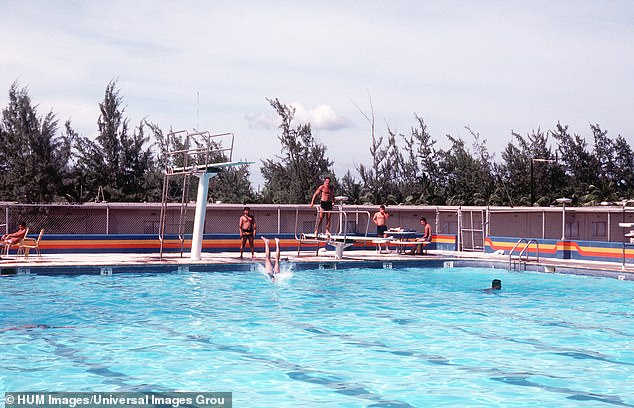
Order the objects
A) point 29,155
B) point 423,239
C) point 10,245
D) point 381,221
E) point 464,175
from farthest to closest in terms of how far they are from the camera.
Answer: point 464,175, point 29,155, point 381,221, point 423,239, point 10,245

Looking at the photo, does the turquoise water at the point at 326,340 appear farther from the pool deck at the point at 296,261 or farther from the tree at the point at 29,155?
the tree at the point at 29,155

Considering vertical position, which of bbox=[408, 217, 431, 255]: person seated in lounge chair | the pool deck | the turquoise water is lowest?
the turquoise water

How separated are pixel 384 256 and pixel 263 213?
6.97 metres

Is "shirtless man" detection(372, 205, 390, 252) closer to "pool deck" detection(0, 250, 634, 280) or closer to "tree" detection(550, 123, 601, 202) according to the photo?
"pool deck" detection(0, 250, 634, 280)

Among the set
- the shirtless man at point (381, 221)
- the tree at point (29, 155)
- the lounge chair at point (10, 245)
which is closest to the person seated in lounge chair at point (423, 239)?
the shirtless man at point (381, 221)

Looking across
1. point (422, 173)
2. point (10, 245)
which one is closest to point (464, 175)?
point (422, 173)

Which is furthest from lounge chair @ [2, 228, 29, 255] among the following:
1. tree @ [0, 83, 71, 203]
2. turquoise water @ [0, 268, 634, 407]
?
tree @ [0, 83, 71, 203]

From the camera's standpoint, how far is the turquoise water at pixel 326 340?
7.79 metres

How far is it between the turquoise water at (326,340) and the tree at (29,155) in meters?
15.2

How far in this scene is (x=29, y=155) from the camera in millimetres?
31703

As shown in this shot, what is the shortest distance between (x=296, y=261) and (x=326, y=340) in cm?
956

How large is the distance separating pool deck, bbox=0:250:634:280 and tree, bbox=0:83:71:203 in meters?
9.95

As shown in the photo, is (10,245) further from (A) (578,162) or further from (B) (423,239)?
(A) (578,162)

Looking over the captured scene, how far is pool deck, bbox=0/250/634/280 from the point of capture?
57.5 ft
